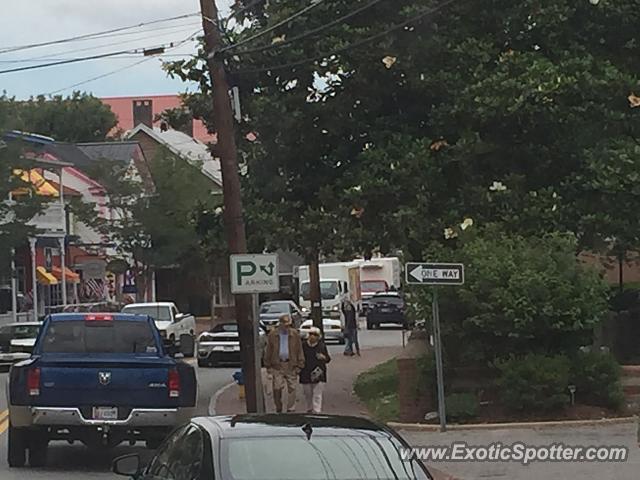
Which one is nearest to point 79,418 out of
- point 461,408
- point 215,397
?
point 461,408

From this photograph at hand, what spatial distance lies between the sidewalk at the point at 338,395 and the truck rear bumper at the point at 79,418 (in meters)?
3.20

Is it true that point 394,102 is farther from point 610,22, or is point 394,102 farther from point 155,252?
point 155,252

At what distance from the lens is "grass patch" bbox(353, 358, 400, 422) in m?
22.2

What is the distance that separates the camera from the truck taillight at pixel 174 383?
51.5 feet

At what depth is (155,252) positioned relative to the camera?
57.2 metres

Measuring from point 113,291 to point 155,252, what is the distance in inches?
442

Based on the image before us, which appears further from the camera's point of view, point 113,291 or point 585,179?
point 113,291

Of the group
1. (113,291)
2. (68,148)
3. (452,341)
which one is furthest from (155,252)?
(452,341)

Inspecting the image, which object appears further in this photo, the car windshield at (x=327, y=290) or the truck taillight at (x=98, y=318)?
the car windshield at (x=327, y=290)

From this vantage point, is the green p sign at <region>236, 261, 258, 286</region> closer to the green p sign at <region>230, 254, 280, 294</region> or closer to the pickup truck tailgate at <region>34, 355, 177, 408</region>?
the green p sign at <region>230, 254, 280, 294</region>

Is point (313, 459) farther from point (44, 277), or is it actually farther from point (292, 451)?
point (44, 277)

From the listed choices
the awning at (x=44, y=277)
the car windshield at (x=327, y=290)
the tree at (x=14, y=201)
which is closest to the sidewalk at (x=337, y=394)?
the tree at (x=14, y=201)

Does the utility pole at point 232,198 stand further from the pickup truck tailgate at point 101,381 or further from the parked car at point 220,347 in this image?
the parked car at point 220,347

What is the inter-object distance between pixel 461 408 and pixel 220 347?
16959mm
